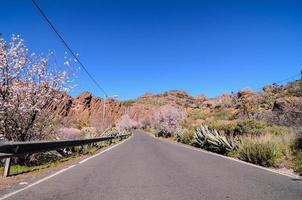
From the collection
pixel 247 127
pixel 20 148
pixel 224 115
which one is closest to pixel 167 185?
pixel 20 148

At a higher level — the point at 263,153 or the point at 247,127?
the point at 247,127

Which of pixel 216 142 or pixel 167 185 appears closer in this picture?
pixel 167 185

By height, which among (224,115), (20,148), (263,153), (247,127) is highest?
(224,115)

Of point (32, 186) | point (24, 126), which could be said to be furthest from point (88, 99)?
point (32, 186)

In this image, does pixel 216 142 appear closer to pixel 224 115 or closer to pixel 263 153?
pixel 263 153

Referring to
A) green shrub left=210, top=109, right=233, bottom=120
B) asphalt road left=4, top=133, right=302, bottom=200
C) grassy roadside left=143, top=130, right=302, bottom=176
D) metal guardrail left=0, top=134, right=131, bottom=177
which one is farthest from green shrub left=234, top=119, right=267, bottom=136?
green shrub left=210, top=109, right=233, bottom=120

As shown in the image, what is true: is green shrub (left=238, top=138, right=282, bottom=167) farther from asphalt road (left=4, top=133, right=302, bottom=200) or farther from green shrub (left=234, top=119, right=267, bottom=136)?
green shrub (left=234, top=119, right=267, bottom=136)

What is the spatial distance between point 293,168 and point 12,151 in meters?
8.60

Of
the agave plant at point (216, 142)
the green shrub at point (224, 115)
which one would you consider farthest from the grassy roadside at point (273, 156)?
the green shrub at point (224, 115)

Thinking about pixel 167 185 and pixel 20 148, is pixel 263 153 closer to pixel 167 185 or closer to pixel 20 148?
pixel 167 185

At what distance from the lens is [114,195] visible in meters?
7.56

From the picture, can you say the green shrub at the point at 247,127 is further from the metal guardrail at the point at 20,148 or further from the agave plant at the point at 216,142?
the metal guardrail at the point at 20,148

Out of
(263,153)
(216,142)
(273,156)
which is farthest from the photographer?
(216,142)

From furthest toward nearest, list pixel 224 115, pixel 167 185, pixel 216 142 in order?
pixel 224 115
pixel 216 142
pixel 167 185
